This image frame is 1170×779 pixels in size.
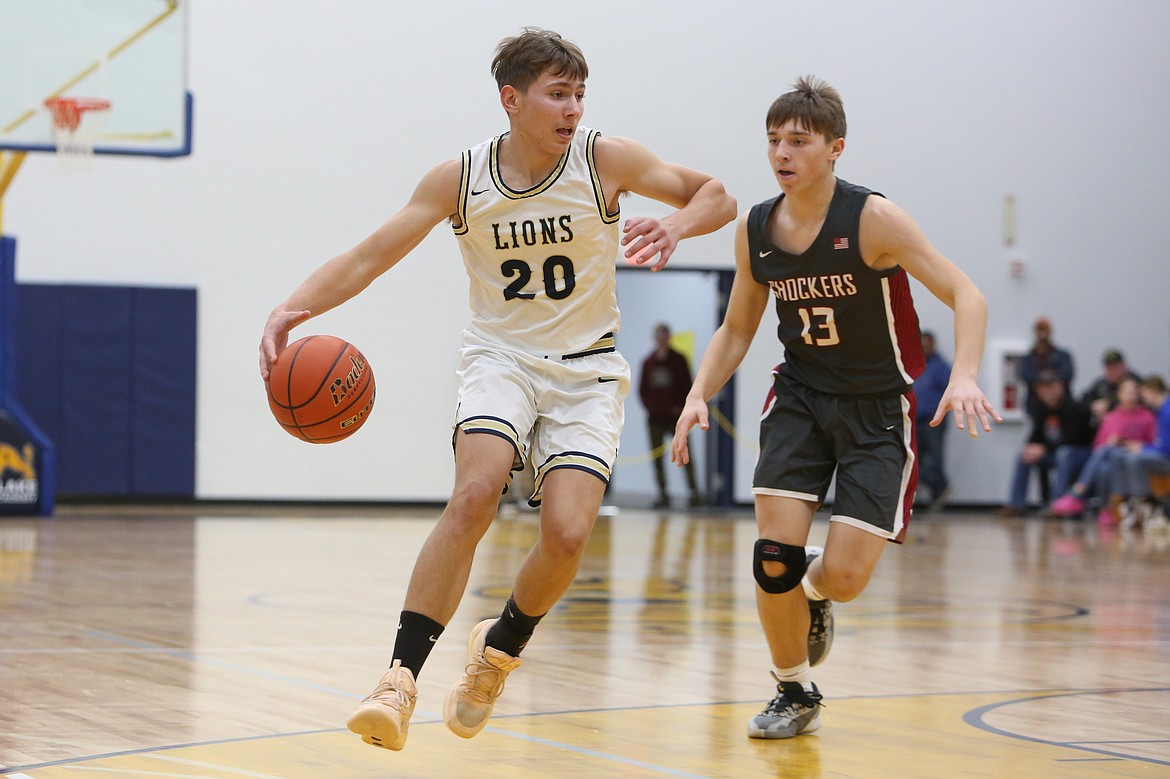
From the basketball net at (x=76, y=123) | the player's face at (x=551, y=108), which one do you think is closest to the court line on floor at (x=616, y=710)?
the player's face at (x=551, y=108)

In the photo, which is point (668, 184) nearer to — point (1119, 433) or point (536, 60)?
point (536, 60)

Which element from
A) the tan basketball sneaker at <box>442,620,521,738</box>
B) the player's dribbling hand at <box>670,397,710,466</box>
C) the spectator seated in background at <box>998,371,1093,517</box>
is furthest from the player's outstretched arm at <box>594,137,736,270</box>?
Result: the spectator seated in background at <box>998,371,1093,517</box>

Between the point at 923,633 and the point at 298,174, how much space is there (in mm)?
10443

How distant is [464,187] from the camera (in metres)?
4.12

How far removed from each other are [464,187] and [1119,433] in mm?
12112

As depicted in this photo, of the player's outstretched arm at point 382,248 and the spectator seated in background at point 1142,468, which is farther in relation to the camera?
the spectator seated in background at point 1142,468

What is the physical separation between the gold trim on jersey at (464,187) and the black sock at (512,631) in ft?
3.27

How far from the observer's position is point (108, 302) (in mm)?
15211

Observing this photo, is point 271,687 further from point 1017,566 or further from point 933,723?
point 1017,566

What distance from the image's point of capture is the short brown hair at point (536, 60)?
4031 mm

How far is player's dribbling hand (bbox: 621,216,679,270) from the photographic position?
3832mm

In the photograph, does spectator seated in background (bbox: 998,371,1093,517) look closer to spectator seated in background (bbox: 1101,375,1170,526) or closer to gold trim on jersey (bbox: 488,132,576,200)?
spectator seated in background (bbox: 1101,375,1170,526)

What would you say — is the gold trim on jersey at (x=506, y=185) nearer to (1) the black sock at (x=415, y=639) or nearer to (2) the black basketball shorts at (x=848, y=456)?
(2) the black basketball shorts at (x=848, y=456)

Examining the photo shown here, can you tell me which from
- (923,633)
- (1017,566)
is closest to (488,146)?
(923,633)
